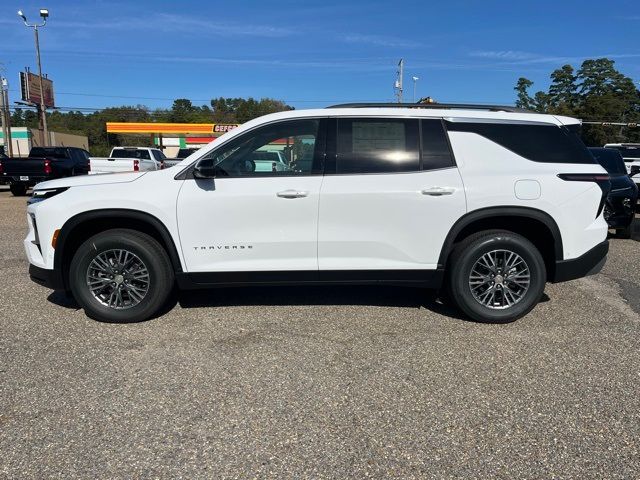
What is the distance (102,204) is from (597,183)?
4.41m

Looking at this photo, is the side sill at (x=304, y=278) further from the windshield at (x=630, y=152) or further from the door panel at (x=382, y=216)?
the windshield at (x=630, y=152)

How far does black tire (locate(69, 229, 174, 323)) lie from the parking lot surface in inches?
6.1

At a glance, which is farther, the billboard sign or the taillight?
the billboard sign

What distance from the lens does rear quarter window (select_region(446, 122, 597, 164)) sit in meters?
4.64

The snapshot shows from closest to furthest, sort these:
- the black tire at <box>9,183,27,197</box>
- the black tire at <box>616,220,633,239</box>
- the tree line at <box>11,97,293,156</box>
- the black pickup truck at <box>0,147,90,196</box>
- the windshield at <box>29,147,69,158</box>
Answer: the black tire at <box>616,220,633,239</box> → the black pickup truck at <box>0,147,90,196</box> → the black tire at <box>9,183,27,197</box> → the windshield at <box>29,147,69,158</box> → the tree line at <box>11,97,293,156</box>

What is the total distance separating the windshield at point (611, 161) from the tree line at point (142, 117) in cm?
7445

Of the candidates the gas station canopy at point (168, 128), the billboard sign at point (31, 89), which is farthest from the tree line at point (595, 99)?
the billboard sign at point (31, 89)

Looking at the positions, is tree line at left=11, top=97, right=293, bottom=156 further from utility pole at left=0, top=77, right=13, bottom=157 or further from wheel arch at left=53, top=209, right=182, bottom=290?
wheel arch at left=53, top=209, right=182, bottom=290

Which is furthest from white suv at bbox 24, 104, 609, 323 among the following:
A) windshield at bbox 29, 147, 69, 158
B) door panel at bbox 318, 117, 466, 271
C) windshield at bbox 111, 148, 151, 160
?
windshield at bbox 111, 148, 151, 160

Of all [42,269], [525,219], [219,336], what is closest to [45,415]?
[219,336]

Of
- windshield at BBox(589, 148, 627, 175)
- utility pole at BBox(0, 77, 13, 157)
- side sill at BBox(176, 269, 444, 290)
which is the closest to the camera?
side sill at BBox(176, 269, 444, 290)

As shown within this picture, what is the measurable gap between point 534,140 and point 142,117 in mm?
105811

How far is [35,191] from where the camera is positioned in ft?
15.5

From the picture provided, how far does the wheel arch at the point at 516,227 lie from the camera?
4.55 metres
